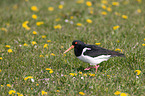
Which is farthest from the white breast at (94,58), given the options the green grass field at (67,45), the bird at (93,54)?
the green grass field at (67,45)

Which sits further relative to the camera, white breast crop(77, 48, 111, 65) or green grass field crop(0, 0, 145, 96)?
white breast crop(77, 48, 111, 65)

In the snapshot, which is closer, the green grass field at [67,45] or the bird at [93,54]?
the green grass field at [67,45]

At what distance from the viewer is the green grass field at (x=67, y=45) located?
4.84 m

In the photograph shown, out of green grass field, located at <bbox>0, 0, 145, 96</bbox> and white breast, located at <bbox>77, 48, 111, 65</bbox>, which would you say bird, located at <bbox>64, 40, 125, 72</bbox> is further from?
green grass field, located at <bbox>0, 0, 145, 96</bbox>

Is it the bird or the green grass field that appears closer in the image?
the green grass field

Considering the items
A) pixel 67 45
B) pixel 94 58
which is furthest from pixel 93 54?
pixel 67 45

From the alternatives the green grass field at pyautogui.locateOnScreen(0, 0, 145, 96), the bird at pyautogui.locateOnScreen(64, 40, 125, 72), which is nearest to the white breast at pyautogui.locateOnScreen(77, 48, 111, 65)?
the bird at pyautogui.locateOnScreen(64, 40, 125, 72)

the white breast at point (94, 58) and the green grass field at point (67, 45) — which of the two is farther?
the white breast at point (94, 58)

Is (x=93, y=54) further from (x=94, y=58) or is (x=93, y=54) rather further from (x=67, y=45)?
(x=67, y=45)

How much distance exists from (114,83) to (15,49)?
3.05 m

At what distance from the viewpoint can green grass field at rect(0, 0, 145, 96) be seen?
4840mm

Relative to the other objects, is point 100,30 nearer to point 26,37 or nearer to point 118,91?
point 26,37

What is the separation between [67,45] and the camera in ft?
21.9

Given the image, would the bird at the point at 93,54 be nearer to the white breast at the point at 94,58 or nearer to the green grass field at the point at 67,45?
the white breast at the point at 94,58
